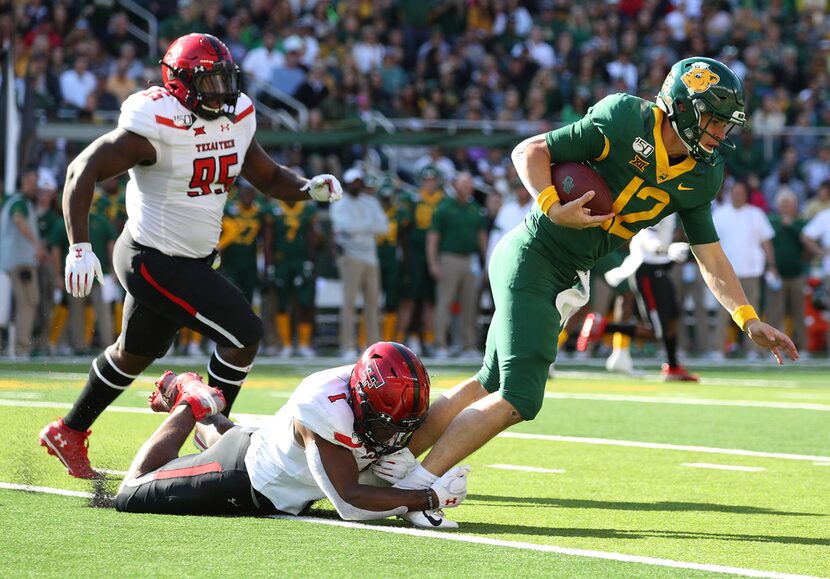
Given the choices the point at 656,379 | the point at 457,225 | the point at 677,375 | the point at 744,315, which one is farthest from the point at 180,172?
the point at 457,225

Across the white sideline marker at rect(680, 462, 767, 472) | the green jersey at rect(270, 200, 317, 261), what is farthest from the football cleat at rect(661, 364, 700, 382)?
the white sideline marker at rect(680, 462, 767, 472)

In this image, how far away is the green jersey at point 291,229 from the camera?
16.0 metres

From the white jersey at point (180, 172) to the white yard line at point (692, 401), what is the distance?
17.0ft

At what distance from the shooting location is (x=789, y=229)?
17.0 metres

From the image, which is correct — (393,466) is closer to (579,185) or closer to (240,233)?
(579,185)

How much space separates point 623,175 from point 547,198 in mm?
465

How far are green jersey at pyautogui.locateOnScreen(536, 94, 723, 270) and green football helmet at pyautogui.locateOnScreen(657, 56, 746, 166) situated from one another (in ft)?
0.38

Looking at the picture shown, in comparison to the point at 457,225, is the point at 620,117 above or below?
above

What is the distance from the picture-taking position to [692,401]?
1091cm

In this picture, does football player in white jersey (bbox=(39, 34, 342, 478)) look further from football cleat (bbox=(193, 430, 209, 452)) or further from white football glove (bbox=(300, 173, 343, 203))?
football cleat (bbox=(193, 430, 209, 452))

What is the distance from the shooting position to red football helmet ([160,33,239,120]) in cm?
607

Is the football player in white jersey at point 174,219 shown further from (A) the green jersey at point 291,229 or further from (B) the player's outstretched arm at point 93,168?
(A) the green jersey at point 291,229

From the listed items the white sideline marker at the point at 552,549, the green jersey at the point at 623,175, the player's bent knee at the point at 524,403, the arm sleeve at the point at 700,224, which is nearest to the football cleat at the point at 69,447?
the white sideline marker at the point at 552,549

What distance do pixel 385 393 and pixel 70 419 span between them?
2076mm
